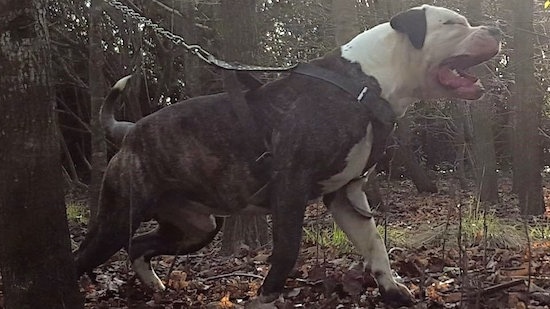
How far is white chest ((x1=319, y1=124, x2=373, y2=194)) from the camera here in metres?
4.16

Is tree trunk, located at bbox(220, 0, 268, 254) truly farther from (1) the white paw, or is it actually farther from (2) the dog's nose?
(2) the dog's nose

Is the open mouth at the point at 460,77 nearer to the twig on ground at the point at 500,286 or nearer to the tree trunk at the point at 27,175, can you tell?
the twig on ground at the point at 500,286

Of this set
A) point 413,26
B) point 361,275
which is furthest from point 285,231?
point 413,26

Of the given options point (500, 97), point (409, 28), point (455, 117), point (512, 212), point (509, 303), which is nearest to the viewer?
point (509, 303)

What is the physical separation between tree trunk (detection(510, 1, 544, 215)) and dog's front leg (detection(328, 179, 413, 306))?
6.86m

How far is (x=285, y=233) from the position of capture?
4020 millimetres

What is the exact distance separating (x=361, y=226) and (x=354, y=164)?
544mm

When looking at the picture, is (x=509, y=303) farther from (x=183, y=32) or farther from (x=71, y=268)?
(x=183, y=32)

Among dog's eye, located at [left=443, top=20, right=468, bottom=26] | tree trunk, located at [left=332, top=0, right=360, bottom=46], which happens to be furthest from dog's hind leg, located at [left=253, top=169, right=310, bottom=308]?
tree trunk, located at [left=332, top=0, right=360, bottom=46]

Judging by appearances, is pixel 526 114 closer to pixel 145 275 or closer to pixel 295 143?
pixel 145 275

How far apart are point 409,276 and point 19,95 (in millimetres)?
2954

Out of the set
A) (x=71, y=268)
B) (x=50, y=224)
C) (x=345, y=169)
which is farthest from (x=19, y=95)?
(x=345, y=169)

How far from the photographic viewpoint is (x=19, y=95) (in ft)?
11.2

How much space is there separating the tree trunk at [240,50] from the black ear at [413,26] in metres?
2.85
